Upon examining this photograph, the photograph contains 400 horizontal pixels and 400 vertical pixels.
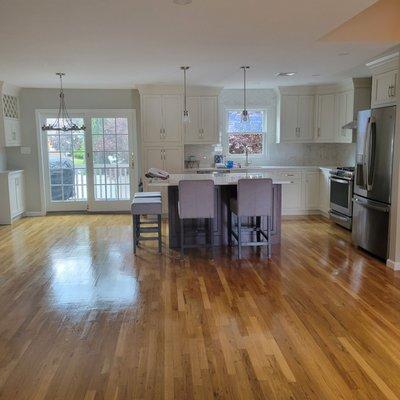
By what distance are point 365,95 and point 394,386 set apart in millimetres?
5495

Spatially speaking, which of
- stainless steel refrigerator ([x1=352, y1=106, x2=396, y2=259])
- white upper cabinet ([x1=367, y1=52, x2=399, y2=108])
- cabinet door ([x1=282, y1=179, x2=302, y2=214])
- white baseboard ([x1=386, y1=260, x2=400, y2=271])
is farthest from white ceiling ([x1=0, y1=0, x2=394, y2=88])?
white baseboard ([x1=386, y1=260, x2=400, y2=271])

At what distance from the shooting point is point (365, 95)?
675 cm

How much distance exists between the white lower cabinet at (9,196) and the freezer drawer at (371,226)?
222 inches

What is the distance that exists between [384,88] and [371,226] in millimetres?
1630

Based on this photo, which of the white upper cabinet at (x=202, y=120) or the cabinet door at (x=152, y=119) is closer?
the cabinet door at (x=152, y=119)

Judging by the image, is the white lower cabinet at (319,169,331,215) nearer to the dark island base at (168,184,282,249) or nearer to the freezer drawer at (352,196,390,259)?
the freezer drawer at (352,196,390,259)

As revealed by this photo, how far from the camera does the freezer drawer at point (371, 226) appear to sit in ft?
15.2

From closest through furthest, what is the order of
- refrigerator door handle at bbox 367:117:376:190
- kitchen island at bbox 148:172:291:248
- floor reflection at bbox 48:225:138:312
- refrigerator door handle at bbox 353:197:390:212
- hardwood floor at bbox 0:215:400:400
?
hardwood floor at bbox 0:215:400:400 → floor reflection at bbox 48:225:138:312 → refrigerator door handle at bbox 353:197:390:212 → refrigerator door handle at bbox 367:117:376:190 → kitchen island at bbox 148:172:291:248

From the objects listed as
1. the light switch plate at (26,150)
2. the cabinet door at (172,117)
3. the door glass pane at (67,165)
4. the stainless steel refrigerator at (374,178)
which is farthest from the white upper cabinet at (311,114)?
the light switch plate at (26,150)

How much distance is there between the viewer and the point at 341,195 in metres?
6.35

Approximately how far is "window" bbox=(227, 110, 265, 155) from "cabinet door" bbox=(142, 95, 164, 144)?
4.93 ft

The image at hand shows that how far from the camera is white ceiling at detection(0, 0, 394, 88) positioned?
3.05 metres

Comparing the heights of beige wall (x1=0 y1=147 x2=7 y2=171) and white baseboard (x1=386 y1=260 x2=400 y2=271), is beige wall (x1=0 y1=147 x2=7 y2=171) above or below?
above

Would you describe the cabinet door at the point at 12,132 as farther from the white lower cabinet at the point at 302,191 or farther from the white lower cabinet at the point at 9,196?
the white lower cabinet at the point at 302,191
